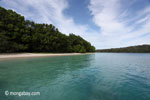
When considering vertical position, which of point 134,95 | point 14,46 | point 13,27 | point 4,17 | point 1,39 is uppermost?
point 4,17

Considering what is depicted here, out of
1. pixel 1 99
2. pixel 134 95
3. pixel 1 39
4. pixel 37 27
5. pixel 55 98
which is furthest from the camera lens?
pixel 37 27

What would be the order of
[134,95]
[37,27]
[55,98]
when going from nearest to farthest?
[55,98] → [134,95] → [37,27]

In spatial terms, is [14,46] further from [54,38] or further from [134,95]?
[134,95]

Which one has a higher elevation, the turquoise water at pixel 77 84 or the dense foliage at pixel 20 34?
the dense foliage at pixel 20 34

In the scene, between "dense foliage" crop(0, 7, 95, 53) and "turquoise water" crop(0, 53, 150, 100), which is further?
"dense foliage" crop(0, 7, 95, 53)

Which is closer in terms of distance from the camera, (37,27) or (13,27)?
(13,27)

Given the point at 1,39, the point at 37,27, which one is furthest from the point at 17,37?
the point at 37,27

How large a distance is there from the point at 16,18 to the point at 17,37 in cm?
711

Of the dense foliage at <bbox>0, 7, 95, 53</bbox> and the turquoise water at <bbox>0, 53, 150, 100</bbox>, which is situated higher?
the dense foliage at <bbox>0, 7, 95, 53</bbox>

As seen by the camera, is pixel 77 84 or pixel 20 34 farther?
pixel 20 34

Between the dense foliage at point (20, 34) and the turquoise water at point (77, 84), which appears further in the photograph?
the dense foliage at point (20, 34)

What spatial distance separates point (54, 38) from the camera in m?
35.3

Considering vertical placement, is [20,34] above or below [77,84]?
above

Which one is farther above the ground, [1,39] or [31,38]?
[31,38]
